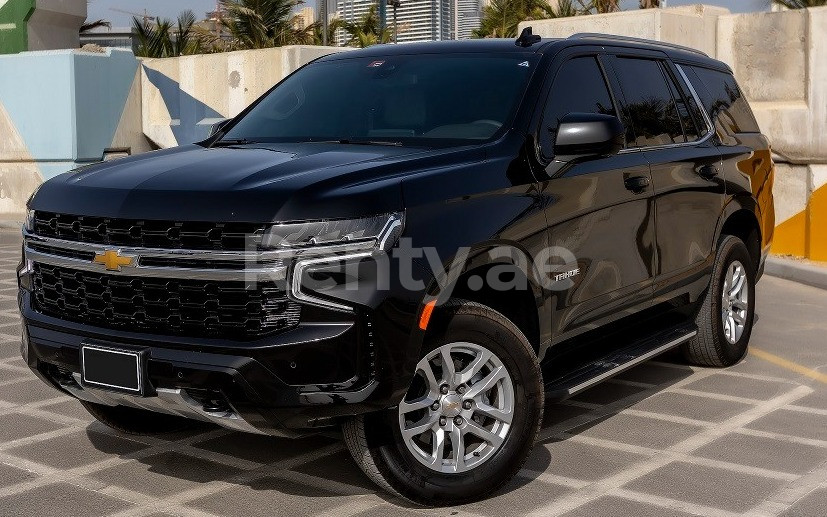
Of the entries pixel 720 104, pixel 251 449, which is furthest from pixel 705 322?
pixel 251 449

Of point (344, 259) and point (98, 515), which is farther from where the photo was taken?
point (98, 515)

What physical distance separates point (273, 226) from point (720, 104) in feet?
12.9

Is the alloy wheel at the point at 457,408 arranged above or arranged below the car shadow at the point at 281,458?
above

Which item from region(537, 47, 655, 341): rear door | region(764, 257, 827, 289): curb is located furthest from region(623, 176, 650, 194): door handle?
region(764, 257, 827, 289): curb

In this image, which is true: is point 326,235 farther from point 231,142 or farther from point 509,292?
point 231,142

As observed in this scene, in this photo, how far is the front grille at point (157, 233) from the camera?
4.17 m

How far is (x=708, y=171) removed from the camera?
6574 mm

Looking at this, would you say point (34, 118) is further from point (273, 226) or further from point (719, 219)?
point (273, 226)

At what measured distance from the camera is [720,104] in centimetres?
716

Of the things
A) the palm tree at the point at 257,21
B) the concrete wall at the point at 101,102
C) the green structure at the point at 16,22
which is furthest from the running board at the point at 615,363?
the palm tree at the point at 257,21

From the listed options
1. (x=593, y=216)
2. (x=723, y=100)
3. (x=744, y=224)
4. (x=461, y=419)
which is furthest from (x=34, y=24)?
(x=461, y=419)

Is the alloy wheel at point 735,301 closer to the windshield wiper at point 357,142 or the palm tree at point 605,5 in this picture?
the windshield wiper at point 357,142

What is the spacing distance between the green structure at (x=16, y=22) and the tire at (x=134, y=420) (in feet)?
56.1

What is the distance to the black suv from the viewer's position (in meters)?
4.14
